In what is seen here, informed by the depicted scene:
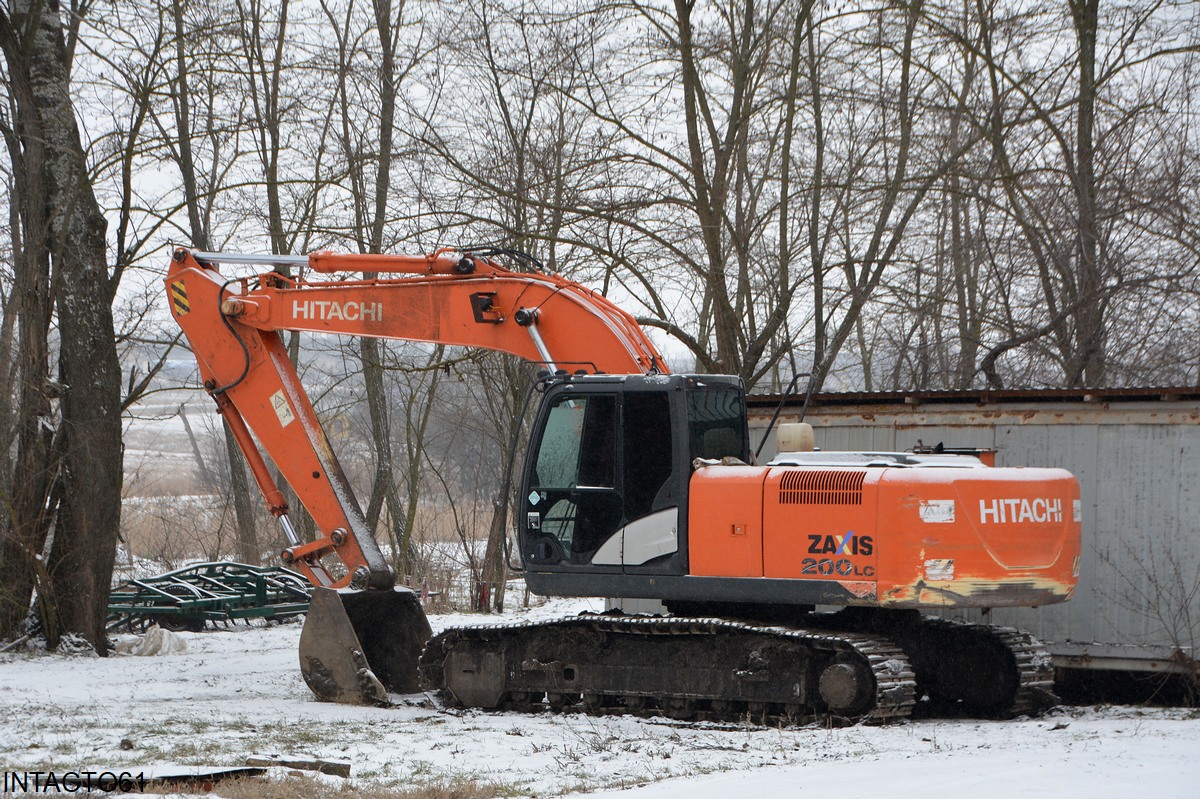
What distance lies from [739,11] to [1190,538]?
8582 millimetres

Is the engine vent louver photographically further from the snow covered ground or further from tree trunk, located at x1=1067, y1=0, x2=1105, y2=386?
tree trunk, located at x1=1067, y1=0, x2=1105, y2=386

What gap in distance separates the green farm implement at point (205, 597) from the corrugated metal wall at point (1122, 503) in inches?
361

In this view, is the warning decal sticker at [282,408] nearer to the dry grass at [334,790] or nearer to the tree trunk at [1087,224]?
the dry grass at [334,790]

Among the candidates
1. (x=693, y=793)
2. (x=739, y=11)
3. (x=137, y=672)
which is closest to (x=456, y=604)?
(x=137, y=672)

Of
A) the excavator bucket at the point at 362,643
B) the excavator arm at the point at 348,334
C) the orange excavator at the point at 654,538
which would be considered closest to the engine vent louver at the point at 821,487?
the orange excavator at the point at 654,538

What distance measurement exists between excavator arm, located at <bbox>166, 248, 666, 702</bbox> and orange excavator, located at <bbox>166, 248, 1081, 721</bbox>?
0.02m

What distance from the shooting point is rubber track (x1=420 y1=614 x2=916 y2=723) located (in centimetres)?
857

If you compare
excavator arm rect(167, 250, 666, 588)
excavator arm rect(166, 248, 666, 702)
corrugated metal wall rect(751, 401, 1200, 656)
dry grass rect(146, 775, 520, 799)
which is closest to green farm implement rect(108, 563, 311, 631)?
excavator arm rect(166, 248, 666, 702)

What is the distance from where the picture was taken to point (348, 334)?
10.2 meters

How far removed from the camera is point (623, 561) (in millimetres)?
9219

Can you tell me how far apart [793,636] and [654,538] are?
121 cm

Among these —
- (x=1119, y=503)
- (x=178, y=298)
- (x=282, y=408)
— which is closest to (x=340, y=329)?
(x=282, y=408)

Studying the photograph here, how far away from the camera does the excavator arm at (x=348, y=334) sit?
9.68 metres

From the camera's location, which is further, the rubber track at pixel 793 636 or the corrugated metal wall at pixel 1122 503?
the corrugated metal wall at pixel 1122 503
